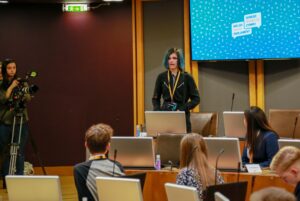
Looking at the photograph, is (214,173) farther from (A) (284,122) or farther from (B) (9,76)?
(B) (9,76)

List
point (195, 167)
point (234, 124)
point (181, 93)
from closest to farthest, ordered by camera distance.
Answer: point (195, 167) → point (234, 124) → point (181, 93)

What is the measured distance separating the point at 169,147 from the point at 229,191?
2006 mm

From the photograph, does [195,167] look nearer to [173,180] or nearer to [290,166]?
[290,166]

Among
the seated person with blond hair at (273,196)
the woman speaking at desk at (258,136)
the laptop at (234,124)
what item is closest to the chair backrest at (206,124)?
the laptop at (234,124)

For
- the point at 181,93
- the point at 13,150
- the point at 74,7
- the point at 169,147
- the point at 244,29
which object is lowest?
the point at 13,150

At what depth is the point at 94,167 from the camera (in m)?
3.96

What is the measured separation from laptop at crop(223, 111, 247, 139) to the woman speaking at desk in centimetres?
79

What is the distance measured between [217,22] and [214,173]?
14.8ft

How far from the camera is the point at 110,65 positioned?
8.71m

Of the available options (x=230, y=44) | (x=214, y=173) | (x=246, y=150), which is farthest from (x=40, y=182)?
(x=230, y=44)

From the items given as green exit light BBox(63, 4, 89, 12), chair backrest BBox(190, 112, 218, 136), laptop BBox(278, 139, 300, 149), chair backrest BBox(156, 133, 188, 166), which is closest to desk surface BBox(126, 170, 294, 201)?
laptop BBox(278, 139, 300, 149)

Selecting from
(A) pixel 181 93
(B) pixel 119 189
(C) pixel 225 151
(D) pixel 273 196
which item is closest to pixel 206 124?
(A) pixel 181 93

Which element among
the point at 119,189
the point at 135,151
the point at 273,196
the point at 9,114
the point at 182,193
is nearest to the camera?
the point at 273,196

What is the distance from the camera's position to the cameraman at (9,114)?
23.0 ft
